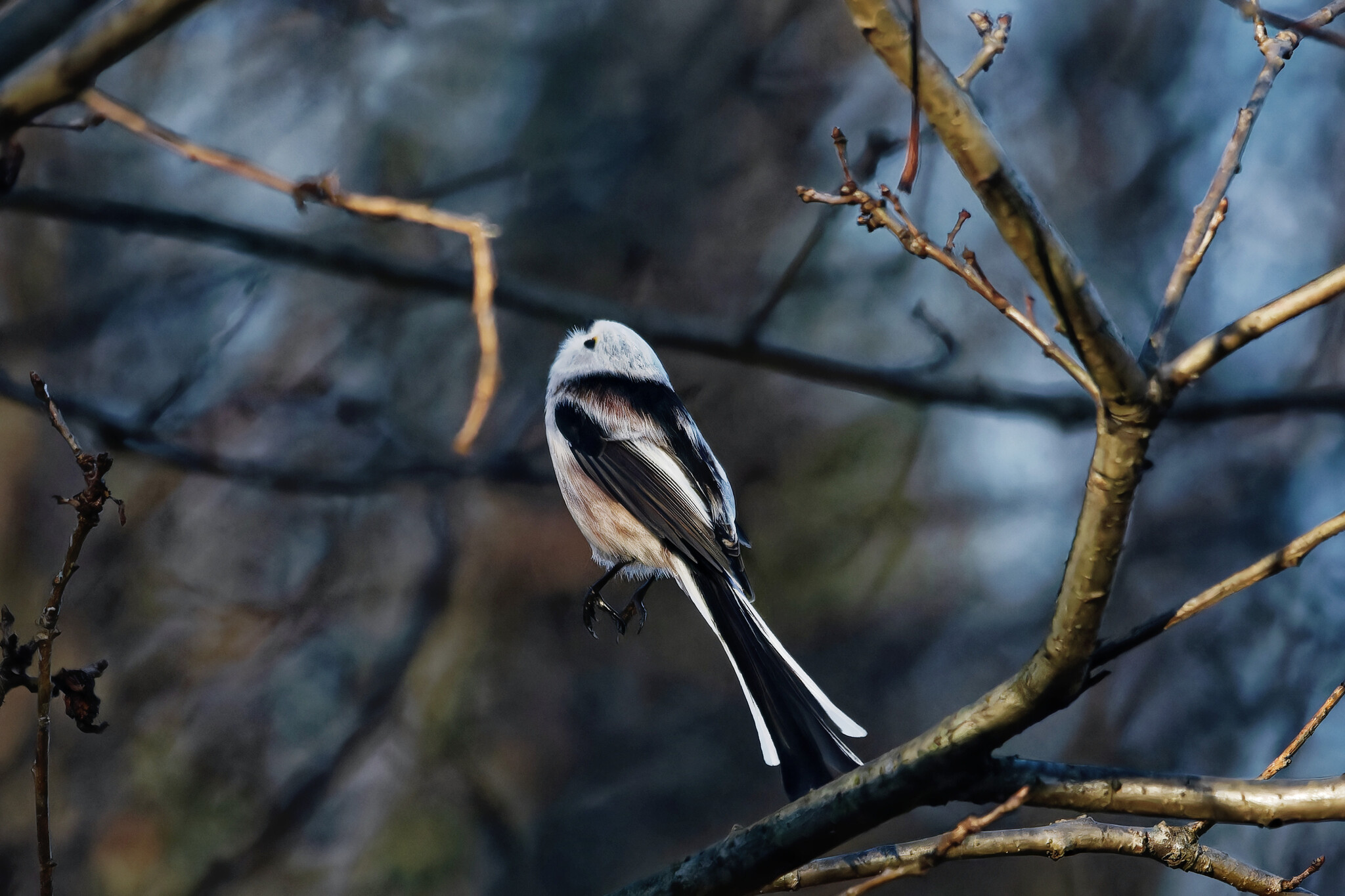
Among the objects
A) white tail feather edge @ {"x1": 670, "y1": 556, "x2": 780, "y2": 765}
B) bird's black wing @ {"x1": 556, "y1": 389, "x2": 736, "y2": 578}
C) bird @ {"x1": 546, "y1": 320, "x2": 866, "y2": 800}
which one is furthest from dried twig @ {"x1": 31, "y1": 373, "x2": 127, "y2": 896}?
bird's black wing @ {"x1": 556, "y1": 389, "x2": 736, "y2": 578}

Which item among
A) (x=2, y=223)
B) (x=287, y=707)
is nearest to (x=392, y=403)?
(x=287, y=707)

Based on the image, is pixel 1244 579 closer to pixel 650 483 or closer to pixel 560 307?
pixel 650 483

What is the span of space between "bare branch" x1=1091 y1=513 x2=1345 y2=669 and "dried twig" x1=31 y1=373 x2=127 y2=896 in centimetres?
154

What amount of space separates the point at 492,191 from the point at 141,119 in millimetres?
5008

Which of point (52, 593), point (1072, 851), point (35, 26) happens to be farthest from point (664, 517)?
point (35, 26)

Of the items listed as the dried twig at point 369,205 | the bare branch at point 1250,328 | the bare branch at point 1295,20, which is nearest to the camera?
the dried twig at point 369,205

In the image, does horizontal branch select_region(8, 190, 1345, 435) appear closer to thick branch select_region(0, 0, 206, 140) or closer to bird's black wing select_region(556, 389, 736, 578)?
bird's black wing select_region(556, 389, 736, 578)

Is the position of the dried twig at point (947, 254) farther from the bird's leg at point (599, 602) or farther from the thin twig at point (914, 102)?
the bird's leg at point (599, 602)

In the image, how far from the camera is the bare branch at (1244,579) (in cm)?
138

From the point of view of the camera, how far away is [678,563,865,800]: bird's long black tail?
1.65 m

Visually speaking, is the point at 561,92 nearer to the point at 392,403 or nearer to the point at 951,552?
the point at 392,403

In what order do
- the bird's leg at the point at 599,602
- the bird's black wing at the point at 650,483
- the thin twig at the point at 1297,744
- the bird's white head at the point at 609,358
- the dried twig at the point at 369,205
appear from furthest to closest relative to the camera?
the bird's white head at the point at 609,358 → the bird's black wing at the point at 650,483 → the bird's leg at the point at 599,602 → the thin twig at the point at 1297,744 → the dried twig at the point at 369,205

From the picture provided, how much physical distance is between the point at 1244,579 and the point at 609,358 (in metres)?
1.93

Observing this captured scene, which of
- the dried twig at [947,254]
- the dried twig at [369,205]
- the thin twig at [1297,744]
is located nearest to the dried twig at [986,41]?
the dried twig at [947,254]
